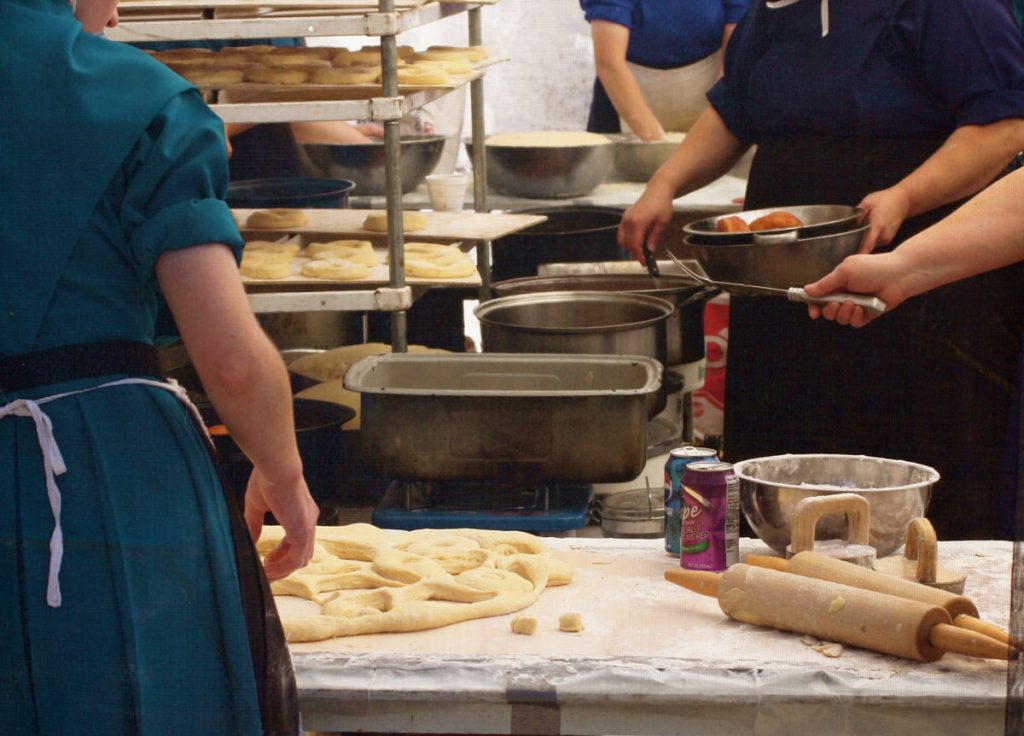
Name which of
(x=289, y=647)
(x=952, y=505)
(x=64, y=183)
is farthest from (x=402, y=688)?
(x=952, y=505)

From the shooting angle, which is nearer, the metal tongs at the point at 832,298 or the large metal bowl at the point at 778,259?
the metal tongs at the point at 832,298

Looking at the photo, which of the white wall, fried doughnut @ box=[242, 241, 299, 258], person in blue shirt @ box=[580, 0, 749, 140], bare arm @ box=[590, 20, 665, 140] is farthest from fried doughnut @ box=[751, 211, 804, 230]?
the white wall

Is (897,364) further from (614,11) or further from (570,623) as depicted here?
(614,11)

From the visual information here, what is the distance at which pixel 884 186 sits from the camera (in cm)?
261

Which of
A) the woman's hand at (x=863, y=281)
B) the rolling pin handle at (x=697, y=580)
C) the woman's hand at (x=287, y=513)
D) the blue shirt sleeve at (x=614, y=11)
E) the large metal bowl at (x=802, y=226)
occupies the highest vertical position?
the blue shirt sleeve at (x=614, y=11)

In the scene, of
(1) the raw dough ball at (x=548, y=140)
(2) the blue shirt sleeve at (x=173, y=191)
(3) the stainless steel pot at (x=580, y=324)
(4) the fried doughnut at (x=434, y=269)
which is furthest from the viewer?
(1) the raw dough ball at (x=548, y=140)

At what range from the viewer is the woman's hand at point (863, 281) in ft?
6.98

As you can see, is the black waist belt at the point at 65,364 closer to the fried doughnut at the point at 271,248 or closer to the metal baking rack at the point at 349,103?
the metal baking rack at the point at 349,103

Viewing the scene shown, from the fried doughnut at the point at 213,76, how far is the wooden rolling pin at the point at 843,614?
6.77 feet

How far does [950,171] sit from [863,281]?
47 cm

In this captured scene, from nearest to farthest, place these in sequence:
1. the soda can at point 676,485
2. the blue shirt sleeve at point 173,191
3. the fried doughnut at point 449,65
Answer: the blue shirt sleeve at point 173,191 < the soda can at point 676,485 < the fried doughnut at point 449,65

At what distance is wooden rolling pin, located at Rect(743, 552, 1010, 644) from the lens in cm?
150

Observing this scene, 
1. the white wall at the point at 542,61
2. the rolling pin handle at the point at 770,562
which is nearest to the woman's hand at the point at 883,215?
the rolling pin handle at the point at 770,562

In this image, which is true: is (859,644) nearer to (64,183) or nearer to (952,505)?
(64,183)
